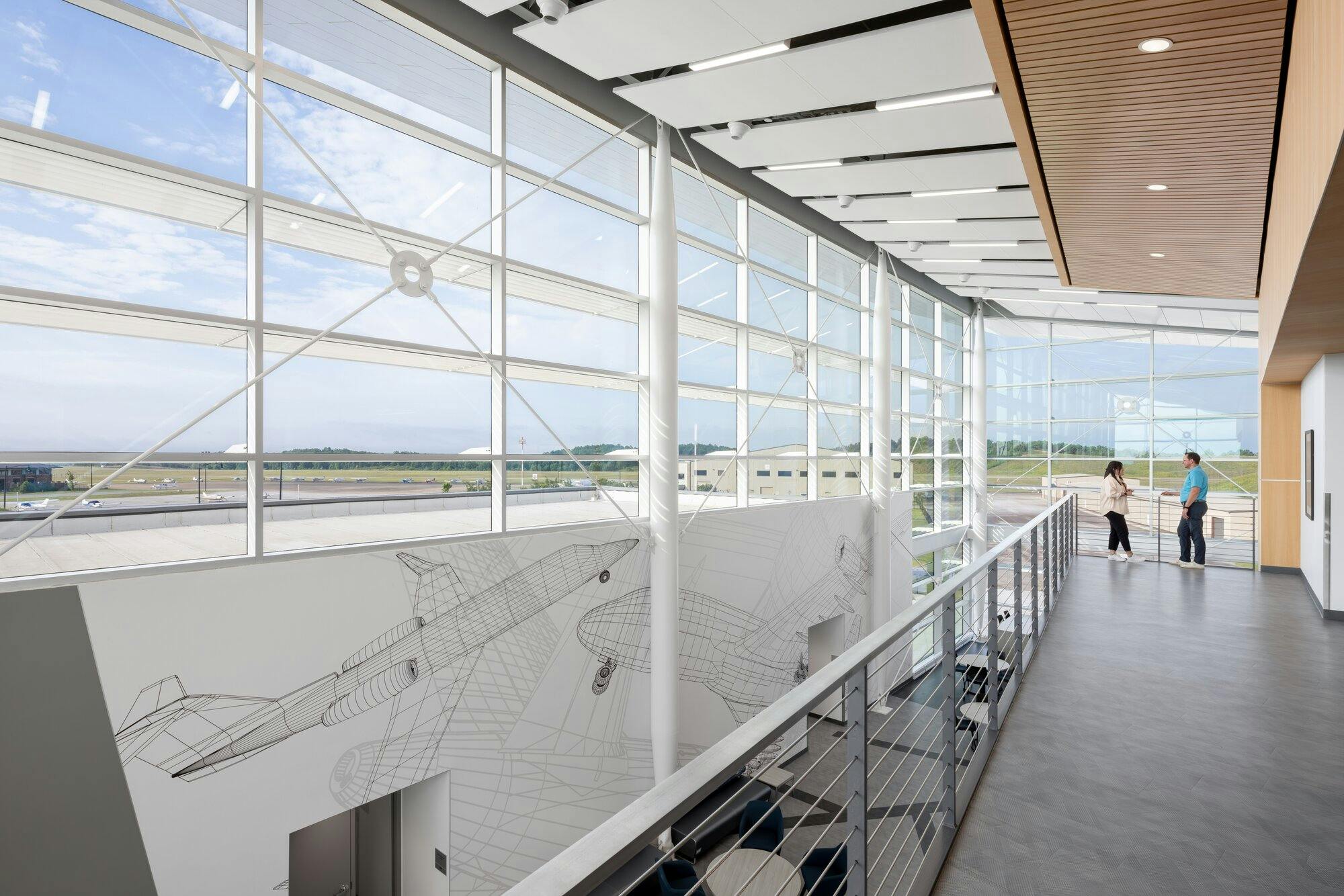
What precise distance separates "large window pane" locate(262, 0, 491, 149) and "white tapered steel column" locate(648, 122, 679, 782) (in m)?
1.15

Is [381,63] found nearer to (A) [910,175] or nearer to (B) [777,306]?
(A) [910,175]

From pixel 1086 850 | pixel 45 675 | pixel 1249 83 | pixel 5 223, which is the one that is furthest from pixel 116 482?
pixel 1249 83

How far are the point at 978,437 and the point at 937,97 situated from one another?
25.7 feet

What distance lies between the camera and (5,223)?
7.88 feet

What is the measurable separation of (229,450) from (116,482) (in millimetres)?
369

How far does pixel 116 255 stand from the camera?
103 inches

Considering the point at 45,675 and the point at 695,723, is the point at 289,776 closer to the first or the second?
the point at 45,675

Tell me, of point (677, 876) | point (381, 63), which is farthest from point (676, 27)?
point (677, 876)

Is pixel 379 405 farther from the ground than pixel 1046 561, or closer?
farther from the ground

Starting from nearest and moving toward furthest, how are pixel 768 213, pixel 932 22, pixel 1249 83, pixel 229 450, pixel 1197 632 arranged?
pixel 1249 83 → pixel 229 450 → pixel 932 22 → pixel 1197 632 → pixel 768 213

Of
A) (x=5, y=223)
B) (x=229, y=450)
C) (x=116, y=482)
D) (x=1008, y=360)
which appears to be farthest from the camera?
(x=1008, y=360)

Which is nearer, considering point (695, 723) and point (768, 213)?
point (695, 723)

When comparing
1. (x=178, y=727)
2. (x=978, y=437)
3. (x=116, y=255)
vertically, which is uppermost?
(x=116, y=255)

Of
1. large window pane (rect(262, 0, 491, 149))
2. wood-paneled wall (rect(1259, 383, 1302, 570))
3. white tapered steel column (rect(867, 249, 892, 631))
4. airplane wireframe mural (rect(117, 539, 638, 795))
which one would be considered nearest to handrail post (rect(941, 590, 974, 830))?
airplane wireframe mural (rect(117, 539, 638, 795))
